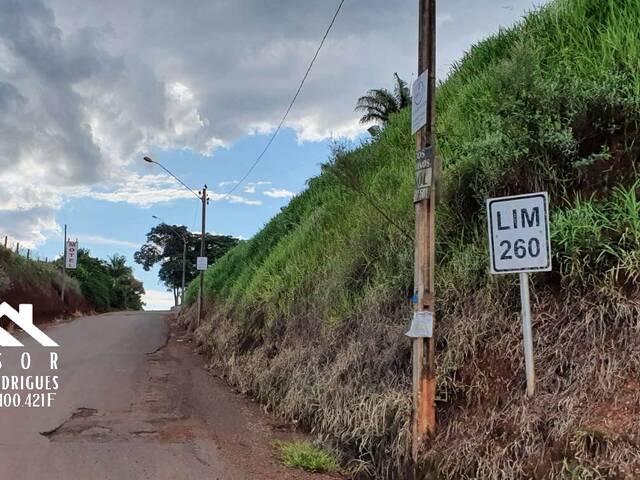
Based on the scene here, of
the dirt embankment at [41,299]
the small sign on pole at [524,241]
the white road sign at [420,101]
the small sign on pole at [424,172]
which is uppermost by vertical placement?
the white road sign at [420,101]

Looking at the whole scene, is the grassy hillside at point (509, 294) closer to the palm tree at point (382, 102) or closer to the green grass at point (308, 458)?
the green grass at point (308, 458)

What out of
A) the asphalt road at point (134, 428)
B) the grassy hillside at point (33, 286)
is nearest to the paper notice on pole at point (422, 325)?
the asphalt road at point (134, 428)

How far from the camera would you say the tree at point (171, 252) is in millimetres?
68812

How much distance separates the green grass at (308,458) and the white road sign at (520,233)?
3.09m

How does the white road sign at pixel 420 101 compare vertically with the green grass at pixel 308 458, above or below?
above

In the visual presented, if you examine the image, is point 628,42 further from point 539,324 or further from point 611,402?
point 611,402

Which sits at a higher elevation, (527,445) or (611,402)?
(611,402)

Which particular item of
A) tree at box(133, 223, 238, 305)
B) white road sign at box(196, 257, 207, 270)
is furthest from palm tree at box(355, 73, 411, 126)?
tree at box(133, 223, 238, 305)

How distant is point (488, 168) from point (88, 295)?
46.3 metres

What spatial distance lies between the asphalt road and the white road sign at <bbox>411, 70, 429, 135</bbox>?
410 cm

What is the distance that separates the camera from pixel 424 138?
5270 mm

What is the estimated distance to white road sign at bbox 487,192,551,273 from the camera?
3.97 meters

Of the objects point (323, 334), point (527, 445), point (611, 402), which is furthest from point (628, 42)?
point (323, 334)

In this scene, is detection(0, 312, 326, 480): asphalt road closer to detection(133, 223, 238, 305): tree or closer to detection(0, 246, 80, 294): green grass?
detection(0, 246, 80, 294): green grass
